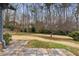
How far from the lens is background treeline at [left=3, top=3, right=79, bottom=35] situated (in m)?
4.02

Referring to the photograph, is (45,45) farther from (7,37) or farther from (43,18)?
(7,37)

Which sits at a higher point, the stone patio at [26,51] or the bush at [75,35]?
the bush at [75,35]

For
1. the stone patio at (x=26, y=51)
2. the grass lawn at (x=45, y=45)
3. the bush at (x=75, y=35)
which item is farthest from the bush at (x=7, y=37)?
the bush at (x=75, y=35)

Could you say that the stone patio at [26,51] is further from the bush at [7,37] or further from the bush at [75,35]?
the bush at [75,35]

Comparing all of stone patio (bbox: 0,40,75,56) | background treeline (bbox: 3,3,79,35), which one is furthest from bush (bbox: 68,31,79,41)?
stone patio (bbox: 0,40,75,56)

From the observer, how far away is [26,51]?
4.04 metres

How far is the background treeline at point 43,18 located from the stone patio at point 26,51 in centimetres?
20

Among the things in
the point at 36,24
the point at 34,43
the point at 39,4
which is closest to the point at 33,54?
the point at 34,43

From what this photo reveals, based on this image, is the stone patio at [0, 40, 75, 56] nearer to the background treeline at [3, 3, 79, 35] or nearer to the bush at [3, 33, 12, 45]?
the bush at [3, 33, 12, 45]

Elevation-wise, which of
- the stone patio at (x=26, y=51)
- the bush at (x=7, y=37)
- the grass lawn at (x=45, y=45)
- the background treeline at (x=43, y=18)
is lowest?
the stone patio at (x=26, y=51)

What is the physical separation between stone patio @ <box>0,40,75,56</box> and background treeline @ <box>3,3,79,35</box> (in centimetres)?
20

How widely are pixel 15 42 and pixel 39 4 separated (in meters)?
0.58

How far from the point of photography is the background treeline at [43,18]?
402 cm

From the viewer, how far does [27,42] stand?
4035mm
